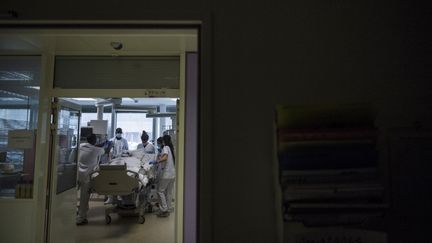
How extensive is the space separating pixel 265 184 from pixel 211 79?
47 cm

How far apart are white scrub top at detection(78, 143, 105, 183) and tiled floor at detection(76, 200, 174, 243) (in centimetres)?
82

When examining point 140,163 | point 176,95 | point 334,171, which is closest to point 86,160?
point 140,163

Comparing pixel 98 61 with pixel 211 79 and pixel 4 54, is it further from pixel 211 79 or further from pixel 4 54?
pixel 211 79

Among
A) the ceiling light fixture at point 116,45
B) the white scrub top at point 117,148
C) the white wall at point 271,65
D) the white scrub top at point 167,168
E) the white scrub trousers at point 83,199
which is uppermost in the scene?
the ceiling light fixture at point 116,45

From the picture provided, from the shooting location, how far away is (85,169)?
4648mm

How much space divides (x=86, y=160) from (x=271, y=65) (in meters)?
4.45

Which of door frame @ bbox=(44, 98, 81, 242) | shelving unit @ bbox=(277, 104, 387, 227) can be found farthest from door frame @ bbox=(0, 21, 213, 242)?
door frame @ bbox=(44, 98, 81, 242)

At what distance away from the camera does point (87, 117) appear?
8.82m

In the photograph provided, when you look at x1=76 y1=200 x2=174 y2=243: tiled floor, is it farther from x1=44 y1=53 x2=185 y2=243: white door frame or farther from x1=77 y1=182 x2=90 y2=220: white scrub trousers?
x1=44 y1=53 x2=185 y2=243: white door frame

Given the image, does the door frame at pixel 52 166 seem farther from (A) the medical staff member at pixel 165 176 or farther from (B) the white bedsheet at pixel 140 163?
(A) the medical staff member at pixel 165 176

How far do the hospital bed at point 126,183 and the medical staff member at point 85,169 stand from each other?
167 mm

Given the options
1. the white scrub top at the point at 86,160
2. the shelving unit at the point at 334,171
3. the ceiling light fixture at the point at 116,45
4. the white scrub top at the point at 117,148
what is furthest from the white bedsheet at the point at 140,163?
the shelving unit at the point at 334,171

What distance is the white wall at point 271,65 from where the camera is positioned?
1051 mm

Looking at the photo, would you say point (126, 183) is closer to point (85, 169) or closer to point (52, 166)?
point (85, 169)
